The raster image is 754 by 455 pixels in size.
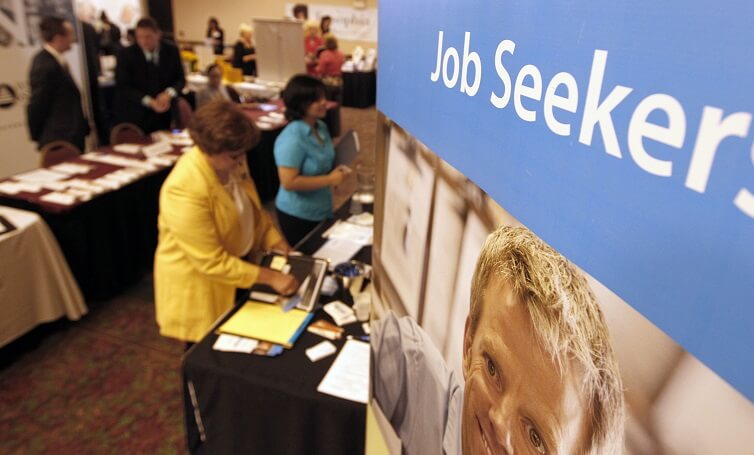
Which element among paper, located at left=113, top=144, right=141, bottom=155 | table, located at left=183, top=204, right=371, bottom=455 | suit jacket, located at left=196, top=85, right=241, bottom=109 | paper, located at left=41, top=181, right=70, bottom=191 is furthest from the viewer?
suit jacket, located at left=196, top=85, right=241, bottom=109

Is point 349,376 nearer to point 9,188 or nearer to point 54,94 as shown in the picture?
point 9,188

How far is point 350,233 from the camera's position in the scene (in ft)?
9.32

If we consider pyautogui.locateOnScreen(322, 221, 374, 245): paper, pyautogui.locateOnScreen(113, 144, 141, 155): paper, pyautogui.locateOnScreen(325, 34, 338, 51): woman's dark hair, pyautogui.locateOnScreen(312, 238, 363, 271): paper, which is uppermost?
pyautogui.locateOnScreen(325, 34, 338, 51): woman's dark hair

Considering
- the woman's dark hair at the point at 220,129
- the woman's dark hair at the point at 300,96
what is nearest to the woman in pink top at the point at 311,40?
the woman's dark hair at the point at 300,96

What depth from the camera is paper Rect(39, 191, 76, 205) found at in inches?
123

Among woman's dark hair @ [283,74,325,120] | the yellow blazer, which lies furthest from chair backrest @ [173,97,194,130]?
the yellow blazer

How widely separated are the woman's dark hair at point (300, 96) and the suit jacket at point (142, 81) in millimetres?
2609

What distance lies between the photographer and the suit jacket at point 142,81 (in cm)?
469

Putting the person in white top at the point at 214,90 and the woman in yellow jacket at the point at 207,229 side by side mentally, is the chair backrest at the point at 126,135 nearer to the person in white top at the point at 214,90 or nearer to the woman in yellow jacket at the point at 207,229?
the person in white top at the point at 214,90

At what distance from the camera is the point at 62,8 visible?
17.5 ft

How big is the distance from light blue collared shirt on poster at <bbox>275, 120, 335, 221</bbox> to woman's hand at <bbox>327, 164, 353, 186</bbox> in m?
0.07

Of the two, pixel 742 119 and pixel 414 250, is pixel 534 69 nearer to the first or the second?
pixel 742 119

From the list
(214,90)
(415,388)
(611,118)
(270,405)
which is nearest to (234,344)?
(270,405)

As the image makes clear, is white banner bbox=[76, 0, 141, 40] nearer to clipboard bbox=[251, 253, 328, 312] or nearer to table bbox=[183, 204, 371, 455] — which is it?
clipboard bbox=[251, 253, 328, 312]
